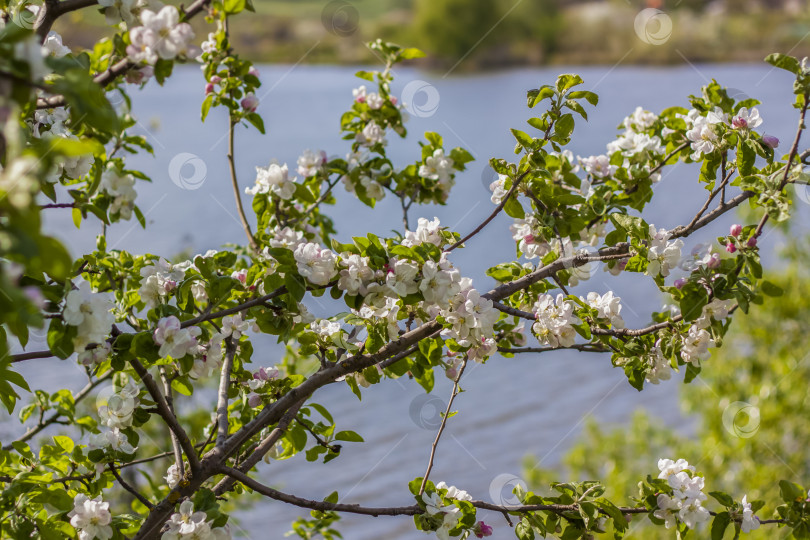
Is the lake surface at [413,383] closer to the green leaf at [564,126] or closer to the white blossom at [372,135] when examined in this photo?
the white blossom at [372,135]

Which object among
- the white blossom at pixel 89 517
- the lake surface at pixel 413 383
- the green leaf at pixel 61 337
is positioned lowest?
the white blossom at pixel 89 517

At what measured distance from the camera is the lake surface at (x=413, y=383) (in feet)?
12.5

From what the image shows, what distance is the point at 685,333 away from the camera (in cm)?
102

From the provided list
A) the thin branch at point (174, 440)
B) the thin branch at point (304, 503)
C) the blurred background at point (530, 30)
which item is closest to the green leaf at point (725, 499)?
the thin branch at point (304, 503)

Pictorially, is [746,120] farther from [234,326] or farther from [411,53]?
[234,326]

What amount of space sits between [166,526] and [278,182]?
2.14 ft

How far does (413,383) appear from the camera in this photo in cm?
440

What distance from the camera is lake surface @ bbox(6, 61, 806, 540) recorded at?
3.82 meters

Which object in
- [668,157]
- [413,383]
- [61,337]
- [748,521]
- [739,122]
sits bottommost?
[748,521]

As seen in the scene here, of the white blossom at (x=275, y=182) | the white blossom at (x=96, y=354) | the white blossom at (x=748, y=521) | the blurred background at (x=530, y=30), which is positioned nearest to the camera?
the white blossom at (x=96, y=354)

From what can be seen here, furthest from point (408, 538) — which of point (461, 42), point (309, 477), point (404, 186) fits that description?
point (461, 42)

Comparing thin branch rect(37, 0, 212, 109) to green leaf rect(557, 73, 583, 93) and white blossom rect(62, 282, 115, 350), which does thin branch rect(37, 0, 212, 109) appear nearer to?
white blossom rect(62, 282, 115, 350)

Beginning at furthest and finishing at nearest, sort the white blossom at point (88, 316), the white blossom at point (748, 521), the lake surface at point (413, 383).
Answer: the lake surface at point (413, 383) < the white blossom at point (748, 521) < the white blossom at point (88, 316)

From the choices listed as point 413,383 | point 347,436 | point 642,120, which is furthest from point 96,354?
point 413,383
